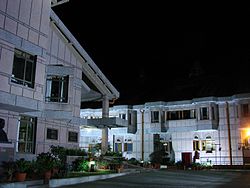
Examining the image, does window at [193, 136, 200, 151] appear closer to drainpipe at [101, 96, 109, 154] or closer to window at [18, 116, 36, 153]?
drainpipe at [101, 96, 109, 154]

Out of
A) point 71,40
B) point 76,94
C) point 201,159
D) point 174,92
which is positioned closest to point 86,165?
point 76,94

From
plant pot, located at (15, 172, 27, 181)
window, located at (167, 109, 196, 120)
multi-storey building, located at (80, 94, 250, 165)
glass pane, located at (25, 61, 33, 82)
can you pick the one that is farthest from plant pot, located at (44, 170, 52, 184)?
window, located at (167, 109, 196, 120)

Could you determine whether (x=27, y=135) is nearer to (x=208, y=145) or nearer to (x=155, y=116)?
(x=155, y=116)

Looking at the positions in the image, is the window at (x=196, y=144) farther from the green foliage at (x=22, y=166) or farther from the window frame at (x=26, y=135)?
the green foliage at (x=22, y=166)

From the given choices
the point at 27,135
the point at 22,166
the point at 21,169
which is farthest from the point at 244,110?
the point at 21,169

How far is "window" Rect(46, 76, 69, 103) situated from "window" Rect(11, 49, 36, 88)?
4.24 meters

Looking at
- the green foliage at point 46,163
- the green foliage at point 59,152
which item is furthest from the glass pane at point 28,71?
the green foliage at point 59,152

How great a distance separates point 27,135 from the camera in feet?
60.8

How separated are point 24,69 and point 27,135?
4482 millimetres

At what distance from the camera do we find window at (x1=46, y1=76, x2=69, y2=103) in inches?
818

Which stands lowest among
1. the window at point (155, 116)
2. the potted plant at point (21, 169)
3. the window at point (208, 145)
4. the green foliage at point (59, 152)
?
the potted plant at point (21, 169)

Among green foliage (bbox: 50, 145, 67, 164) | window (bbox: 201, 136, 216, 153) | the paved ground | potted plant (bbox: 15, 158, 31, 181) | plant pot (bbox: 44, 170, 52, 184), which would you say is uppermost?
window (bbox: 201, 136, 216, 153)

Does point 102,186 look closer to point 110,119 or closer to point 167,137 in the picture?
point 110,119

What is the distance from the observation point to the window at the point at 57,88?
2077 cm
